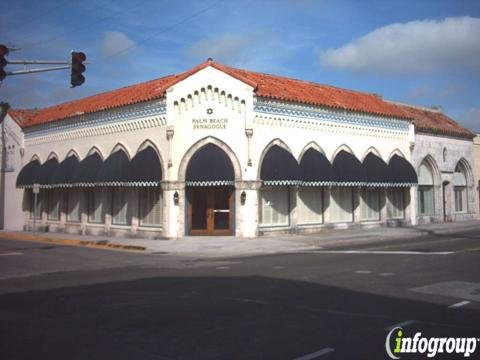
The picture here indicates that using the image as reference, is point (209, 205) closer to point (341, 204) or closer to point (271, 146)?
point (271, 146)

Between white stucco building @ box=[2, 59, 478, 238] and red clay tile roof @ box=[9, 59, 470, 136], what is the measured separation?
13 cm

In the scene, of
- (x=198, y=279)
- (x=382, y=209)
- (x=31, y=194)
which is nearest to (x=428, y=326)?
(x=198, y=279)

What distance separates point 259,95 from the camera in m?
24.6

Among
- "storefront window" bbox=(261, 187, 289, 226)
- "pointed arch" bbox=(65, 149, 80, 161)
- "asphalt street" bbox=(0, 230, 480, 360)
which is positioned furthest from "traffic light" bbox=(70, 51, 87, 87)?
"pointed arch" bbox=(65, 149, 80, 161)

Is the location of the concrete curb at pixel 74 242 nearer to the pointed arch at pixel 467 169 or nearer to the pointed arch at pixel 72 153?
the pointed arch at pixel 72 153

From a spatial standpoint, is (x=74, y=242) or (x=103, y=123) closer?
(x=74, y=242)

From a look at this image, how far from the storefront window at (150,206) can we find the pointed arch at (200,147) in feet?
6.61

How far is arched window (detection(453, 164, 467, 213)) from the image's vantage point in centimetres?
3841

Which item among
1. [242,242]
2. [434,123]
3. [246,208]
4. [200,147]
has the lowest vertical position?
[242,242]

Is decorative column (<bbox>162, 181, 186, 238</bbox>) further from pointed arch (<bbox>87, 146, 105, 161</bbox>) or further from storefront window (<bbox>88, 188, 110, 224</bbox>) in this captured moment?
pointed arch (<bbox>87, 146, 105, 161</bbox>)

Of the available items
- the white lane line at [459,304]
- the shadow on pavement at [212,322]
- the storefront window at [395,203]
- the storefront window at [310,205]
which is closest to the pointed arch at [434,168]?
the storefront window at [395,203]

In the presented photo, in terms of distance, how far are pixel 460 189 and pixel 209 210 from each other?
2291cm

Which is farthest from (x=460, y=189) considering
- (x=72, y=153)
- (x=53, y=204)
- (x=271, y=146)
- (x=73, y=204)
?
(x=53, y=204)

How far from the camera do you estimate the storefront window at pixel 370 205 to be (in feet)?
101
